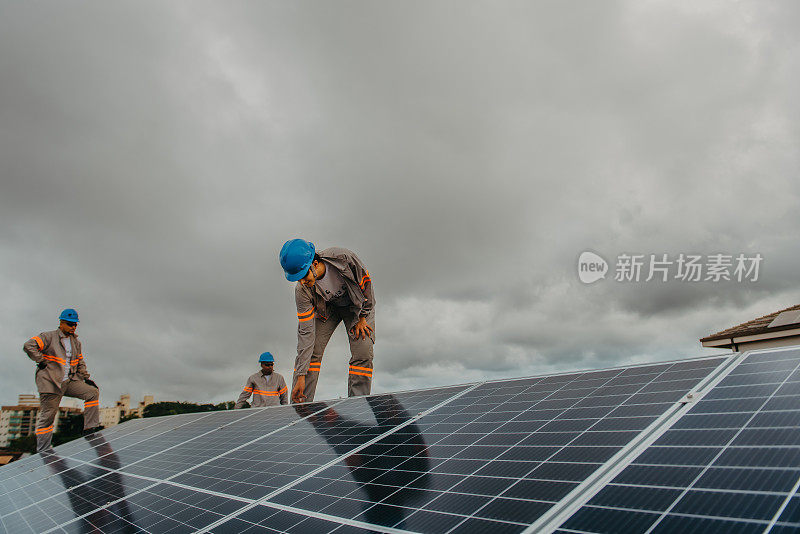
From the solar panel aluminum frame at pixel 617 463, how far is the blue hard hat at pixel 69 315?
580 inches

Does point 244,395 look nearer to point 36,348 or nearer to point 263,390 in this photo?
point 263,390

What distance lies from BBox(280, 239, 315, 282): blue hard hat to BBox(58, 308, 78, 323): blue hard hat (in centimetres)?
790

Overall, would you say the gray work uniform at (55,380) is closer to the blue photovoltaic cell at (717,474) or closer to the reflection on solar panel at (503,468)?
the reflection on solar panel at (503,468)

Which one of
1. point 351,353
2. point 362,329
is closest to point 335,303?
point 362,329

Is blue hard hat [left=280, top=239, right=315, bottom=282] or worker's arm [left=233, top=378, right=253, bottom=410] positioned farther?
worker's arm [left=233, top=378, right=253, bottom=410]

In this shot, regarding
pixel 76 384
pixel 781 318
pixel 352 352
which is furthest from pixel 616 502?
pixel 76 384

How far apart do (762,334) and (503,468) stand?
13.0 meters

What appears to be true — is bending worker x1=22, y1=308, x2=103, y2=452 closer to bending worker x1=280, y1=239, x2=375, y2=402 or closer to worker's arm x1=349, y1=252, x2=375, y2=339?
bending worker x1=280, y1=239, x2=375, y2=402

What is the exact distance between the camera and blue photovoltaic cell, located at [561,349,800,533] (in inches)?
94.6

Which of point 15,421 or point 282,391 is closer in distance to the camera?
A: point 282,391

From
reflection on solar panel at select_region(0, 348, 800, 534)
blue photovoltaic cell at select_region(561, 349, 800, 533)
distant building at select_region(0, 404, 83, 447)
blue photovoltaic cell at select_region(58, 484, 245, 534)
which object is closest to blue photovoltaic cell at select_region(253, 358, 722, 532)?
reflection on solar panel at select_region(0, 348, 800, 534)

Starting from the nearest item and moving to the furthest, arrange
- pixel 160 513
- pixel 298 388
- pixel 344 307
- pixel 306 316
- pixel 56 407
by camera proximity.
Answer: pixel 160 513 < pixel 298 388 < pixel 306 316 < pixel 344 307 < pixel 56 407

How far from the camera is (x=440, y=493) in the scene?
3.52m

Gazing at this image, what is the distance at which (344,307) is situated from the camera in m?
11.0
